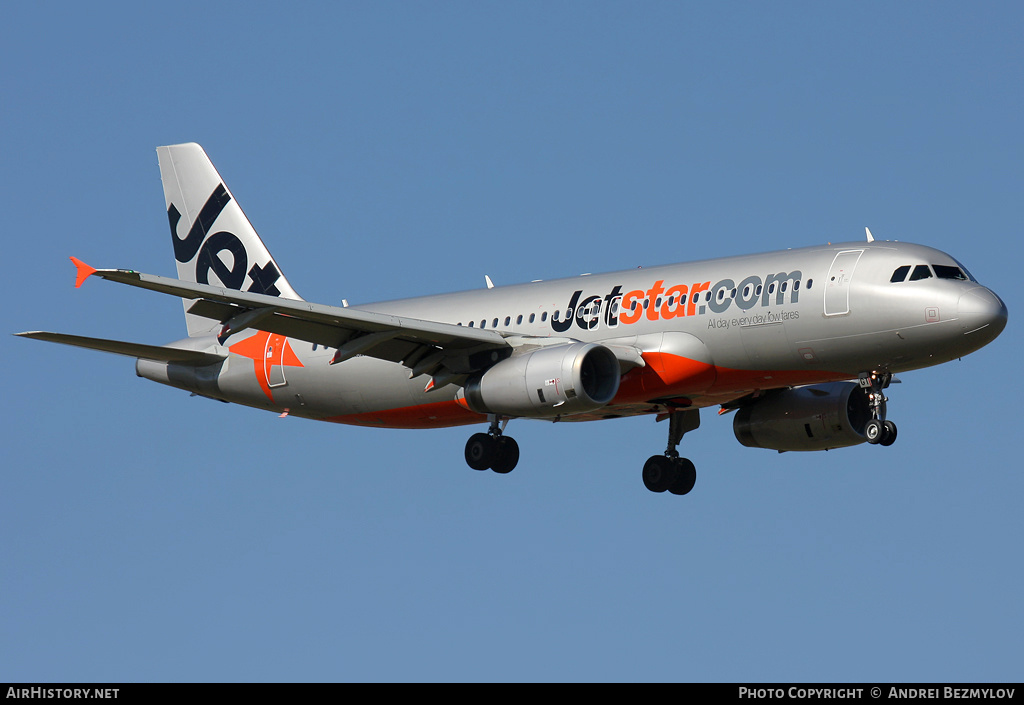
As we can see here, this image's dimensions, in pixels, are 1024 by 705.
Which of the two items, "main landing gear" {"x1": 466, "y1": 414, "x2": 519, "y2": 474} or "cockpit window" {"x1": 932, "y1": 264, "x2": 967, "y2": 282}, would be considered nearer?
"cockpit window" {"x1": 932, "y1": 264, "x2": 967, "y2": 282}

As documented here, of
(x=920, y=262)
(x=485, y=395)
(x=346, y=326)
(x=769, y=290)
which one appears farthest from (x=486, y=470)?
(x=920, y=262)

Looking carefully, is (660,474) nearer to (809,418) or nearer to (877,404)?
(809,418)

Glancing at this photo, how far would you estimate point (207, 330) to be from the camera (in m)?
47.7

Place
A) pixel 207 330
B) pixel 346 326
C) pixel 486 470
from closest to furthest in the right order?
pixel 346 326 → pixel 486 470 → pixel 207 330

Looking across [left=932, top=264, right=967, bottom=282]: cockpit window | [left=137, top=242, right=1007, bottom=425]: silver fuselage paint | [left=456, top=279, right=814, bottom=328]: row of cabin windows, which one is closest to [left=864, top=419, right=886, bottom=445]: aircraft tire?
[left=137, top=242, right=1007, bottom=425]: silver fuselage paint

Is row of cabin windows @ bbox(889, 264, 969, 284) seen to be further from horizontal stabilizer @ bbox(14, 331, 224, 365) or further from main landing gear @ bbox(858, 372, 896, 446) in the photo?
horizontal stabilizer @ bbox(14, 331, 224, 365)

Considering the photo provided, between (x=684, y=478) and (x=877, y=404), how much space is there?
8.09m

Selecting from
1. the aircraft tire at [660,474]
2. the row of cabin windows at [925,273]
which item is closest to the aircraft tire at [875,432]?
the row of cabin windows at [925,273]

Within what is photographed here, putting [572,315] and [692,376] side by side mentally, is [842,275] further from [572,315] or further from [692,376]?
[572,315]

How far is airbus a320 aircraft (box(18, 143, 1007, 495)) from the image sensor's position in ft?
117

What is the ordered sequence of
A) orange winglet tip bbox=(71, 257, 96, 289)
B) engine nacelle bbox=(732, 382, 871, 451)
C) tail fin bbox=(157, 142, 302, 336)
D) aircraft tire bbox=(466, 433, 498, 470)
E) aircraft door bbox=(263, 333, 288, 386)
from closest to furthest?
1. orange winglet tip bbox=(71, 257, 96, 289)
2. aircraft tire bbox=(466, 433, 498, 470)
3. engine nacelle bbox=(732, 382, 871, 451)
4. aircraft door bbox=(263, 333, 288, 386)
5. tail fin bbox=(157, 142, 302, 336)
